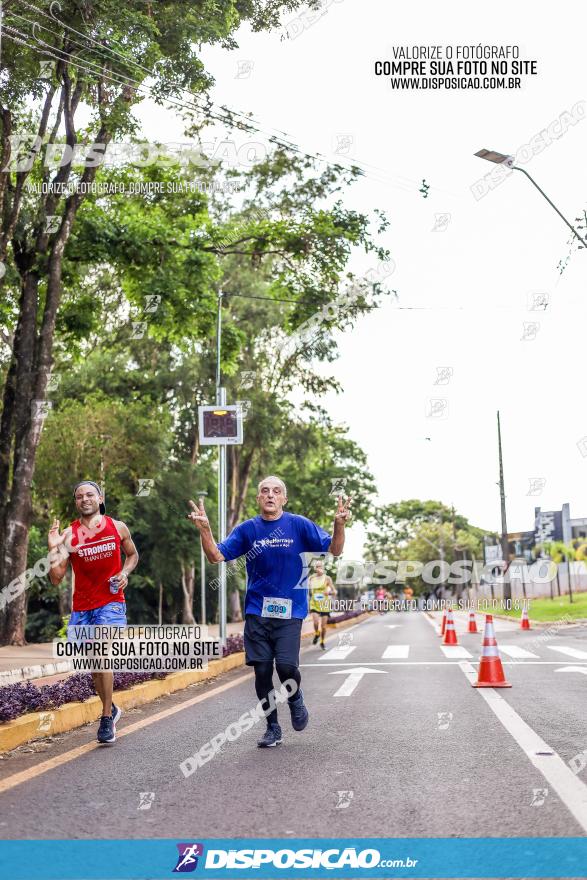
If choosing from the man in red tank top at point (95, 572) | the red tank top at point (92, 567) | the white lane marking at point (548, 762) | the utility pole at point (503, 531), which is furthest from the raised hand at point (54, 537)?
the utility pole at point (503, 531)

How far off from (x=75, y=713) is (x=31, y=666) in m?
4.53

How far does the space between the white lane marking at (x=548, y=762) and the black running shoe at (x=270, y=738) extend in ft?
5.76

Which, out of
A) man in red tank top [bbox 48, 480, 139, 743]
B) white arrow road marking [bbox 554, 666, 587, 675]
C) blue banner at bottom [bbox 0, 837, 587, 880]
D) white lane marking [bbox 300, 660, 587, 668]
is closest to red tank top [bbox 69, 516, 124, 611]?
man in red tank top [bbox 48, 480, 139, 743]

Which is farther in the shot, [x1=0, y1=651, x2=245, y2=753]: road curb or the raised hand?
[x1=0, y1=651, x2=245, y2=753]: road curb

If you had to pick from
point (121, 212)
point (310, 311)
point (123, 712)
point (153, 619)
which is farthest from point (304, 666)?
point (153, 619)

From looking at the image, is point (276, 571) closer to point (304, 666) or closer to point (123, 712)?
point (123, 712)

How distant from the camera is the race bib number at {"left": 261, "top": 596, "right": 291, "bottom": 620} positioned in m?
7.32

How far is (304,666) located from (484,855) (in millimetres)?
12106

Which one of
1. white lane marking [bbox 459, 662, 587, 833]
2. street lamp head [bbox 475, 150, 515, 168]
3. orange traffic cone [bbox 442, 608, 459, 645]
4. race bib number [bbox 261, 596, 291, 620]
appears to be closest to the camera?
white lane marking [bbox 459, 662, 587, 833]

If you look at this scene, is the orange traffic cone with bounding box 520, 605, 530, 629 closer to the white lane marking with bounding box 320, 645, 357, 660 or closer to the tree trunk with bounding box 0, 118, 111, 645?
the white lane marking with bounding box 320, 645, 357, 660

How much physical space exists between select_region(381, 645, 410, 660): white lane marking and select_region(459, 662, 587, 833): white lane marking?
7.81 m

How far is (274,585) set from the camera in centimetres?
734

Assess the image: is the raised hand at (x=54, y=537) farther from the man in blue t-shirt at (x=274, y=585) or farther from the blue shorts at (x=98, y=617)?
the man in blue t-shirt at (x=274, y=585)

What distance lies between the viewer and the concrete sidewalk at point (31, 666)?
11.6 metres
